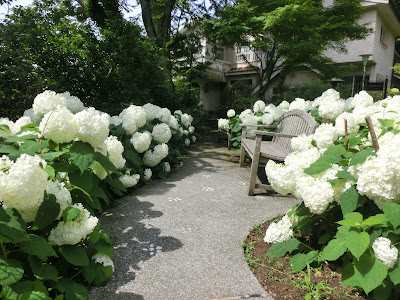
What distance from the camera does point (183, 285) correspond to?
6.33 ft

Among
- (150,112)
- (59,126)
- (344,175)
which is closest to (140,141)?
(150,112)

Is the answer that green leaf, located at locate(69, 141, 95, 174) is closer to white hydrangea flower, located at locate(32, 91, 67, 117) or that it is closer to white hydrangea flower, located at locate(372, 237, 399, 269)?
white hydrangea flower, located at locate(32, 91, 67, 117)

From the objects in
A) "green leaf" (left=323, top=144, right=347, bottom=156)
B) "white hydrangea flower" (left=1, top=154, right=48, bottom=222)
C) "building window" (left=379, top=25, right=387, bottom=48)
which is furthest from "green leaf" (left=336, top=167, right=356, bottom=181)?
"building window" (left=379, top=25, right=387, bottom=48)

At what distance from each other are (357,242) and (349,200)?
31 cm

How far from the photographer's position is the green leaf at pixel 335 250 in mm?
1560

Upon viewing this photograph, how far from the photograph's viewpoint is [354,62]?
1508 centimetres

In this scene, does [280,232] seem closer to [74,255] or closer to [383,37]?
[74,255]

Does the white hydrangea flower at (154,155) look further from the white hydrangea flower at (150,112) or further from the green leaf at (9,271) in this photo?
the green leaf at (9,271)

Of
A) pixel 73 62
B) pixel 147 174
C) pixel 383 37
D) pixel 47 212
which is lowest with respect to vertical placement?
pixel 147 174

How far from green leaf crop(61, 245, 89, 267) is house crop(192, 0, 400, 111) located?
1204cm

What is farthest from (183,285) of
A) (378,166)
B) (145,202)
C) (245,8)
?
(245,8)

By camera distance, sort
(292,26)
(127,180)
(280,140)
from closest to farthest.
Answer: (127,180) → (280,140) → (292,26)

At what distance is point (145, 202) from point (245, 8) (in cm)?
870

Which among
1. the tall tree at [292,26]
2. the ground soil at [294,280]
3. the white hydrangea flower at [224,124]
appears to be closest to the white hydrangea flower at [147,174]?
the ground soil at [294,280]
